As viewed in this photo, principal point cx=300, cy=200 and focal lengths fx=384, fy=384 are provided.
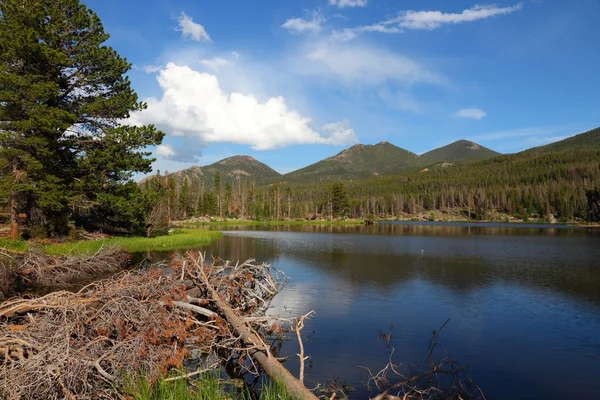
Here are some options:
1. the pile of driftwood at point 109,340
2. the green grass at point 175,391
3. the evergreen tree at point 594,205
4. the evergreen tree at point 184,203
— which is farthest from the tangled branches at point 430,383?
the evergreen tree at point 594,205

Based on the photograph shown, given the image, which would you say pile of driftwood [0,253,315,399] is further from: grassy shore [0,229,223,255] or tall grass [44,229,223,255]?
tall grass [44,229,223,255]

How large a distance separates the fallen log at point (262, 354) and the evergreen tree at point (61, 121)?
22.2 m

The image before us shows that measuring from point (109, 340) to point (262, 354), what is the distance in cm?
339

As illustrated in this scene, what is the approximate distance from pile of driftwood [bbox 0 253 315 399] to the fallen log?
2 cm

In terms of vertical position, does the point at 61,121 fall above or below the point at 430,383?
above

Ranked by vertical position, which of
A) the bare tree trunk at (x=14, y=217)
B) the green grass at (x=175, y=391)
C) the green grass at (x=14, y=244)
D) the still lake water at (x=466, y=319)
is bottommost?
the still lake water at (x=466, y=319)

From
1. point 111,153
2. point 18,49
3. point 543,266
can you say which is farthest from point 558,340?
point 18,49

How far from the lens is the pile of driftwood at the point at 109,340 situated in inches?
271

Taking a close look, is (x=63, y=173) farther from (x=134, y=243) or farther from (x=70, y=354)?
(x=70, y=354)

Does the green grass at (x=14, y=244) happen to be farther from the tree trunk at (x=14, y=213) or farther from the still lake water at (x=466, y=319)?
the still lake water at (x=466, y=319)

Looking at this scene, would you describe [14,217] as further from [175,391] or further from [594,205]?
[594,205]

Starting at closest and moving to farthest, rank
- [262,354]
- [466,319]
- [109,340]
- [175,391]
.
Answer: [175,391], [109,340], [262,354], [466,319]

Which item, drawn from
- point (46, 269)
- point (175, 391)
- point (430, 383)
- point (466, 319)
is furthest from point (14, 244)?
point (466, 319)

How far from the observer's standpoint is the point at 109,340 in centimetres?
848
